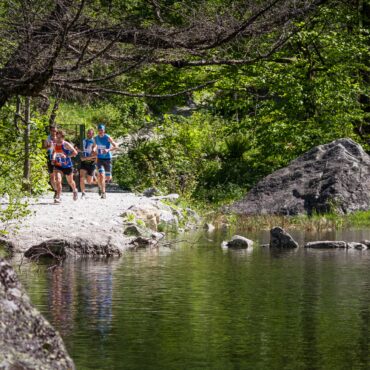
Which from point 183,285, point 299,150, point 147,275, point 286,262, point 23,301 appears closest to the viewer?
point 23,301

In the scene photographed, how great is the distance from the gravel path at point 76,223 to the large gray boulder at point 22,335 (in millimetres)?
9795

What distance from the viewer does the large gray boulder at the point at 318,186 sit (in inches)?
1078

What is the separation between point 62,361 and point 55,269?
8.89 m

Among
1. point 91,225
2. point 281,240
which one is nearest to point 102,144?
point 91,225

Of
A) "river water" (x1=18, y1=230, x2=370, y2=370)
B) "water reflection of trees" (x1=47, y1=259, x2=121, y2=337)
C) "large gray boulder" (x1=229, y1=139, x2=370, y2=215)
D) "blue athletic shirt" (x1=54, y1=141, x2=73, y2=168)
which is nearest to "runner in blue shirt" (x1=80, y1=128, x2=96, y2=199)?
"blue athletic shirt" (x1=54, y1=141, x2=73, y2=168)

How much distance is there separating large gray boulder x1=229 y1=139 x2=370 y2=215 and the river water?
9.21 m

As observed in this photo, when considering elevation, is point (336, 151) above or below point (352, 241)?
above

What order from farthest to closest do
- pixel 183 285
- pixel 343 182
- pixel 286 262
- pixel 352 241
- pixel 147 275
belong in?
pixel 343 182
pixel 352 241
pixel 286 262
pixel 147 275
pixel 183 285

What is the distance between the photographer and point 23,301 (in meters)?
6.62

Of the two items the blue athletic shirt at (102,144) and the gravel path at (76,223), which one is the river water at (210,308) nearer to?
the gravel path at (76,223)

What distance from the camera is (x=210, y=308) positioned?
1199 centimetres

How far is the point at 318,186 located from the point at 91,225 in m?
10.1

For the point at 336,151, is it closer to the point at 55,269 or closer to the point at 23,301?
the point at 55,269

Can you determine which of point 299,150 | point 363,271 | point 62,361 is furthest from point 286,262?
point 299,150
